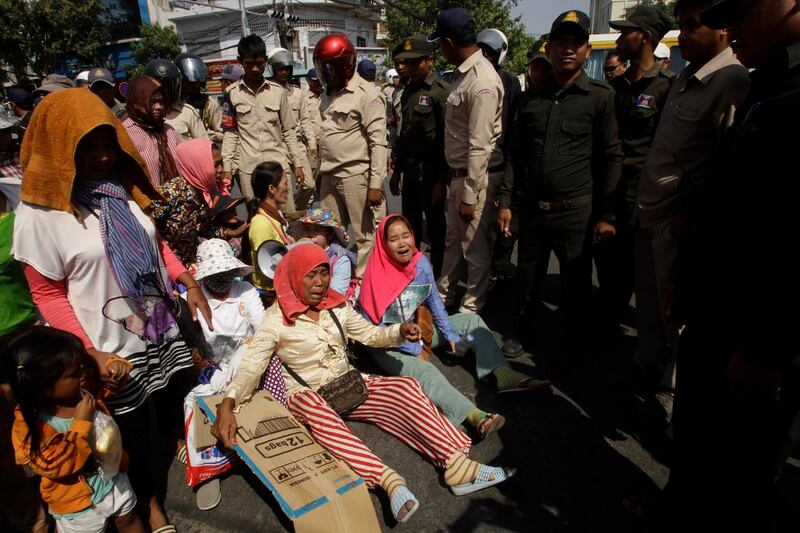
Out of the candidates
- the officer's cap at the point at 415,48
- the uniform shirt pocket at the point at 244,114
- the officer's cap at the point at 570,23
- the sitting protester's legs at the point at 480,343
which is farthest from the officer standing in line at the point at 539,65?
the uniform shirt pocket at the point at 244,114

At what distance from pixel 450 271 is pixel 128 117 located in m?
2.71

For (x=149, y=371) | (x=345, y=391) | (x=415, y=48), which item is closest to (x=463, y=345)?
(x=345, y=391)

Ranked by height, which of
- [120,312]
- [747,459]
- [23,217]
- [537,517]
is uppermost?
[23,217]

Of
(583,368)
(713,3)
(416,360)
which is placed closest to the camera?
(713,3)

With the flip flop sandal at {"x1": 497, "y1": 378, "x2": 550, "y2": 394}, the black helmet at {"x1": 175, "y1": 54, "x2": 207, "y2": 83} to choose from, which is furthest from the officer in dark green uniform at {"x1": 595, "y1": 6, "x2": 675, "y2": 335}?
the black helmet at {"x1": 175, "y1": 54, "x2": 207, "y2": 83}

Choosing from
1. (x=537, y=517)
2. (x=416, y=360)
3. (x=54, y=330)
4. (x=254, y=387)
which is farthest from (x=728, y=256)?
(x=54, y=330)

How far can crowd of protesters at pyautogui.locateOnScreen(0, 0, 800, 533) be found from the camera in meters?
1.51

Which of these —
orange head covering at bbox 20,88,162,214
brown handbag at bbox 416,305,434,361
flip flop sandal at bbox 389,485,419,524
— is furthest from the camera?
brown handbag at bbox 416,305,434,361

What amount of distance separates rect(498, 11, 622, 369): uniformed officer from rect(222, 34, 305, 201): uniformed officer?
263cm

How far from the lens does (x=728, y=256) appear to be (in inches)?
58.1

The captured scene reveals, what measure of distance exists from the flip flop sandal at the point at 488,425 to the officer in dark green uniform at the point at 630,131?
51.8 inches

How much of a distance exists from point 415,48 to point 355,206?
155 centimetres

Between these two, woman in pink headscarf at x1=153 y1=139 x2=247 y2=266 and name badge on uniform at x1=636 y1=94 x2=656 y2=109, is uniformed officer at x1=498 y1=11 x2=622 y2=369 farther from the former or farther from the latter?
woman in pink headscarf at x1=153 y1=139 x2=247 y2=266

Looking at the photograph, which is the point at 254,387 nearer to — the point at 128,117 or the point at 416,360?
the point at 416,360
